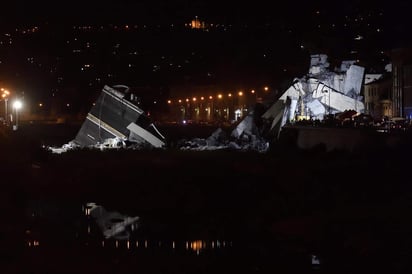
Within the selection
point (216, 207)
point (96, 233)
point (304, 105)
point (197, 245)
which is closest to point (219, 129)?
point (304, 105)

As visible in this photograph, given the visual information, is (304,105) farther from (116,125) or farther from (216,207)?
(216,207)

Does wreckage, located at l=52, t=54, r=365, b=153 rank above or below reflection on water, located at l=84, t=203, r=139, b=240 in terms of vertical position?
above

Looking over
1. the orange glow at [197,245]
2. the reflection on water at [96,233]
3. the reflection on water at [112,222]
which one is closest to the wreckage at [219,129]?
the reflection on water at [112,222]

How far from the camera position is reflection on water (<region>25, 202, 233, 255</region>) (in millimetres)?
29234

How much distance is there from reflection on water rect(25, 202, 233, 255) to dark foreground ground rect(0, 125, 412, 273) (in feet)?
0.42

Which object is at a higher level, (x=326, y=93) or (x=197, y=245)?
(x=326, y=93)

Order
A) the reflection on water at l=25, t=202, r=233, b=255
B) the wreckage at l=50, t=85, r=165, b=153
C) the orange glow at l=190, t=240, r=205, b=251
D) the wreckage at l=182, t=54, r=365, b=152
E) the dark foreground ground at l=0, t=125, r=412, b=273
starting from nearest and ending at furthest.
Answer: the dark foreground ground at l=0, t=125, r=412, b=273 < the orange glow at l=190, t=240, r=205, b=251 < the reflection on water at l=25, t=202, r=233, b=255 < the wreckage at l=50, t=85, r=165, b=153 < the wreckage at l=182, t=54, r=365, b=152

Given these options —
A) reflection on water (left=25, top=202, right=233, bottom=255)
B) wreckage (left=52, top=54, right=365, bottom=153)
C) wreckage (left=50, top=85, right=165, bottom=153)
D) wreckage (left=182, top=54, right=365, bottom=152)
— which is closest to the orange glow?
reflection on water (left=25, top=202, right=233, bottom=255)

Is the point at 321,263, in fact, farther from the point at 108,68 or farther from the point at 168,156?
the point at 108,68

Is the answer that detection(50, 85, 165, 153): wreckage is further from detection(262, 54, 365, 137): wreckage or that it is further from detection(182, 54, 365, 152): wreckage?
detection(262, 54, 365, 137): wreckage

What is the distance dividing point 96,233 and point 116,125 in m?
28.9

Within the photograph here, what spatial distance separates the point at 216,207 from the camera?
3791 cm

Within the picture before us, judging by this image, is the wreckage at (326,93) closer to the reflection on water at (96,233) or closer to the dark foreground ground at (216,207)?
the dark foreground ground at (216,207)

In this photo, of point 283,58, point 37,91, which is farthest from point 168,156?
point 37,91
